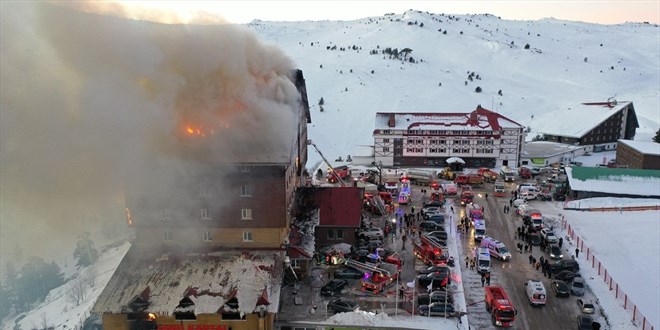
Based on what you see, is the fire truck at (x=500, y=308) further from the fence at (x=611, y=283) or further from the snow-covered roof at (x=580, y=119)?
the snow-covered roof at (x=580, y=119)

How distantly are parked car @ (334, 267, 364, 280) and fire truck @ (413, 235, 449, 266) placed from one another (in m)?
4.53

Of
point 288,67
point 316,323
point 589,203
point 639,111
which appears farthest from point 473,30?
point 316,323

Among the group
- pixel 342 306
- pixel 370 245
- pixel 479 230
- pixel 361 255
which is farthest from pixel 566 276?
pixel 342 306

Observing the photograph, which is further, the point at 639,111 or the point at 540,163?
the point at 639,111

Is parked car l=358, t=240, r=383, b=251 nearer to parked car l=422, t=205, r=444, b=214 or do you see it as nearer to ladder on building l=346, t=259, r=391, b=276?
ladder on building l=346, t=259, r=391, b=276

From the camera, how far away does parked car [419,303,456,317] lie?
78.5 feet

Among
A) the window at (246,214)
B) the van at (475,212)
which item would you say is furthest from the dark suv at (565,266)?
the window at (246,214)

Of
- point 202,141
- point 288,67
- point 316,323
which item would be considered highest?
point 288,67

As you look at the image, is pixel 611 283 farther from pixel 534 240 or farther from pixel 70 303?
pixel 70 303

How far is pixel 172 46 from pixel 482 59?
387ft

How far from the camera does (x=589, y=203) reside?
139 ft

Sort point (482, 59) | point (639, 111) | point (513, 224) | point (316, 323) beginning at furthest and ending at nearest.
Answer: point (482, 59) < point (639, 111) < point (513, 224) < point (316, 323)

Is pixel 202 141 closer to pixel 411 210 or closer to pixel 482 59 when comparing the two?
pixel 411 210

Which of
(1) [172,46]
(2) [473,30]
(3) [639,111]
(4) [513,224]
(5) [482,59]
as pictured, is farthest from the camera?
(2) [473,30]
